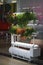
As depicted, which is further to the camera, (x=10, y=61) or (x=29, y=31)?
(x=29, y=31)

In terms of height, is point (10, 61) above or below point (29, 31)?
below

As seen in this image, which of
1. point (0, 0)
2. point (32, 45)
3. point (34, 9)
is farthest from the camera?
point (0, 0)

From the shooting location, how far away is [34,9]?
10656mm

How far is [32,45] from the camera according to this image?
Result: 10016mm

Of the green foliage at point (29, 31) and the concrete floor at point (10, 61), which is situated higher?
the green foliage at point (29, 31)

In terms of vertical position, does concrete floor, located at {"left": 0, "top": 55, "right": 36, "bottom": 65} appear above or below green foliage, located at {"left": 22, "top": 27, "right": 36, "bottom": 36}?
below

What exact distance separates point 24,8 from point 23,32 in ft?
3.30

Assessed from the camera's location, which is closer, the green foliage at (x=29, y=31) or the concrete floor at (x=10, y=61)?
the concrete floor at (x=10, y=61)

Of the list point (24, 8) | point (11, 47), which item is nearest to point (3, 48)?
point (11, 47)

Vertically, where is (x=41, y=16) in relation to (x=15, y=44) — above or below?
above

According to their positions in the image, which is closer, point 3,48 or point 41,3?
point 41,3

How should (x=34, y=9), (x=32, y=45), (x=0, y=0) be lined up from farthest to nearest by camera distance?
1. (x=0, y=0)
2. (x=34, y=9)
3. (x=32, y=45)

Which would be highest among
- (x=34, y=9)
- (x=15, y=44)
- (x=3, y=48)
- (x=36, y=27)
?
(x=34, y=9)

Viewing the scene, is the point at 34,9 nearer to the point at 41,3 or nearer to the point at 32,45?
the point at 41,3
